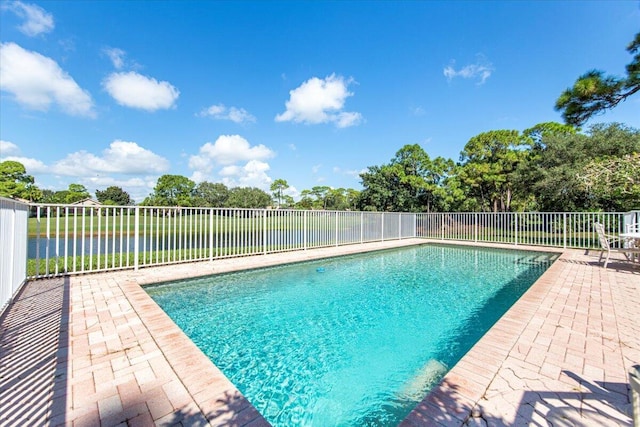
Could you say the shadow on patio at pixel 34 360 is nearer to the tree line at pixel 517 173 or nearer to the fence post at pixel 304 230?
the fence post at pixel 304 230

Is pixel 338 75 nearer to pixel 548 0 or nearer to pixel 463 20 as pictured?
pixel 463 20

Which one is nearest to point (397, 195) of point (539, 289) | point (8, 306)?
point (539, 289)

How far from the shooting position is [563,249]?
1014 centimetres

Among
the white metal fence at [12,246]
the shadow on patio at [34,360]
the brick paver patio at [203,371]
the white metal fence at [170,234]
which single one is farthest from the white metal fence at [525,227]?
the white metal fence at [12,246]

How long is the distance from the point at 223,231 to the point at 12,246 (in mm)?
4150

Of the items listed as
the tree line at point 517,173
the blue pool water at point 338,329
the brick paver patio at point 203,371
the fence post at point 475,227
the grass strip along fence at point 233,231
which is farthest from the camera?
the fence post at point 475,227

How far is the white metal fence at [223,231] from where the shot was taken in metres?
5.33

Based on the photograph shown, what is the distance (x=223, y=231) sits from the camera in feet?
24.7

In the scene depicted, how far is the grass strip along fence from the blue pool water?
1.48 meters

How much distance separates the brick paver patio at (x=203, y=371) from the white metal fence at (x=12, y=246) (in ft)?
0.99

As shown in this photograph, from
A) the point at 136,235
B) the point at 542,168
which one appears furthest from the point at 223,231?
the point at 542,168

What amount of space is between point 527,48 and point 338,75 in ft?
23.2

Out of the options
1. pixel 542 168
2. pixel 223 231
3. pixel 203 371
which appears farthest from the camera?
pixel 542 168

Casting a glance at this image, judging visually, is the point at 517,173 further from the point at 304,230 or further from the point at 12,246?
the point at 12,246
